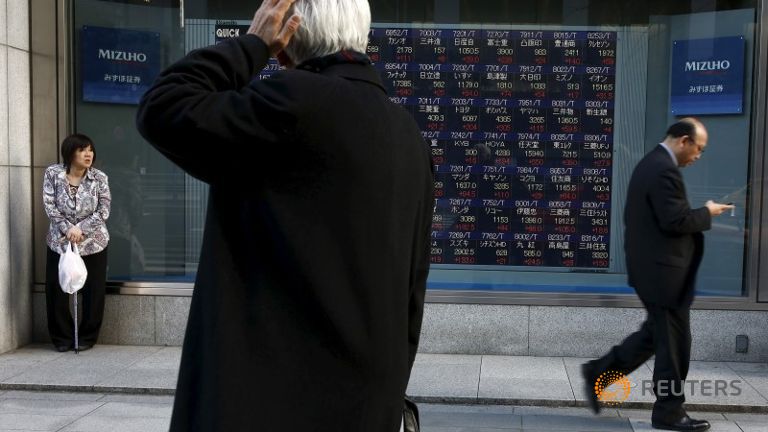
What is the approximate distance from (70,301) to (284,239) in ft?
21.2

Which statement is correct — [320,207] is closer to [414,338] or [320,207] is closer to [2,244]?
[414,338]

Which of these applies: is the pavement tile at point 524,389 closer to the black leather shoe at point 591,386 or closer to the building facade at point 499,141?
the black leather shoe at point 591,386

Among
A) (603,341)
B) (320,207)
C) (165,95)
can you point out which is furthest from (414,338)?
(603,341)

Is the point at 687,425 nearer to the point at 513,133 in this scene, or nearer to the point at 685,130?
the point at 685,130

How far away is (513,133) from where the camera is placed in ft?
25.3

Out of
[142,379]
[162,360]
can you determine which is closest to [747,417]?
[142,379]

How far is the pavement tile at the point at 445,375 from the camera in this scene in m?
6.39

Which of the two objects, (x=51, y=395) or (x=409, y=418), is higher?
(x=409, y=418)

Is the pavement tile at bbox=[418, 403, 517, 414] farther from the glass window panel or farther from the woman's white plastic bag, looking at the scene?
the woman's white plastic bag

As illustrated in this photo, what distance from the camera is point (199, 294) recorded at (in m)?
1.78

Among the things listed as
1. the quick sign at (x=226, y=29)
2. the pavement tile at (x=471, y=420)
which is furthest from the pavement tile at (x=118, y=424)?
the quick sign at (x=226, y=29)

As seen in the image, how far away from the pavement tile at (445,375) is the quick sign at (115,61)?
347cm

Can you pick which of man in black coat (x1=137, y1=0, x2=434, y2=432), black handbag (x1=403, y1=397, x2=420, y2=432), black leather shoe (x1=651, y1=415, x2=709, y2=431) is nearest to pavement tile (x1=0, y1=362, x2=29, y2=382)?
black leather shoe (x1=651, y1=415, x2=709, y2=431)

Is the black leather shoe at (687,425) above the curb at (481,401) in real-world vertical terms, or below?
above
